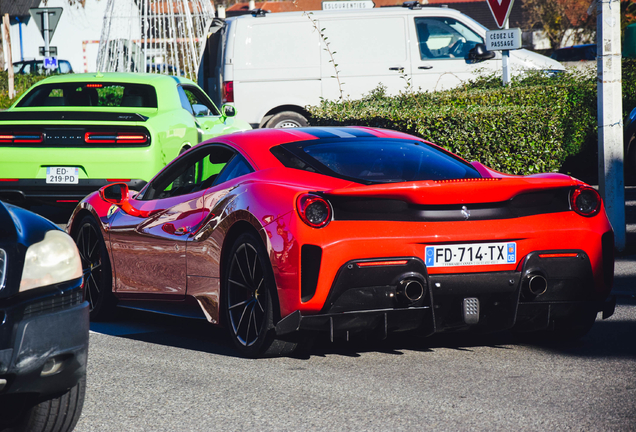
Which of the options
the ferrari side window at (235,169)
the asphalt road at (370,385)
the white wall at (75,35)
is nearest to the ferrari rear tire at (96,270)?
the asphalt road at (370,385)

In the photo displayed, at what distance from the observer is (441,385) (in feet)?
14.1

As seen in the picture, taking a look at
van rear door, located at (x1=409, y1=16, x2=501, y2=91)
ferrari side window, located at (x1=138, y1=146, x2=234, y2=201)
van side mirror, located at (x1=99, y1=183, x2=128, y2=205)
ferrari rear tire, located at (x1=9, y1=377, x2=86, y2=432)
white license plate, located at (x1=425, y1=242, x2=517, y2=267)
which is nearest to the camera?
ferrari rear tire, located at (x1=9, y1=377, x2=86, y2=432)

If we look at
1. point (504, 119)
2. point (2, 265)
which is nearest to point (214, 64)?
point (504, 119)

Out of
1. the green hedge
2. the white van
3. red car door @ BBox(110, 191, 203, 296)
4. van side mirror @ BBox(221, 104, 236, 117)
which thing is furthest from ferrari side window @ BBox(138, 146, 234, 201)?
the white van

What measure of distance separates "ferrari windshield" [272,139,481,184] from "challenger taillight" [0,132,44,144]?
487cm

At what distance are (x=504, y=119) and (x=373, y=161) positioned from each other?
16.1 feet

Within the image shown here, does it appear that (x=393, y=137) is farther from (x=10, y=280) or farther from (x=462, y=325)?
(x=10, y=280)

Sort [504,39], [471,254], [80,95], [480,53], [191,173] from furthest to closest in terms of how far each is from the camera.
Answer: [480,53] → [504,39] → [80,95] → [191,173] → [471,254]

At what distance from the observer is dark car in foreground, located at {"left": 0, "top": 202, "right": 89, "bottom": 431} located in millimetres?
3158

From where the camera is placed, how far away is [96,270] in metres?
6.45

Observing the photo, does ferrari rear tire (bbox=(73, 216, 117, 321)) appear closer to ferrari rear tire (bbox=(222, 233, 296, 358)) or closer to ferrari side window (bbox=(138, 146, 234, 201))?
ferrari side window (bbox=(138, 146, 234, 201))

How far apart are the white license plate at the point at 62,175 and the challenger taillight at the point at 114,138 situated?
33cm

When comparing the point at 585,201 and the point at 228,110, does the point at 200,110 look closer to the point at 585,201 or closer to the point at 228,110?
the point at 228,110

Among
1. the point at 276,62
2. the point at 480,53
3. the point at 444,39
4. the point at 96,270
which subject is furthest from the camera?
the point at 276,62
